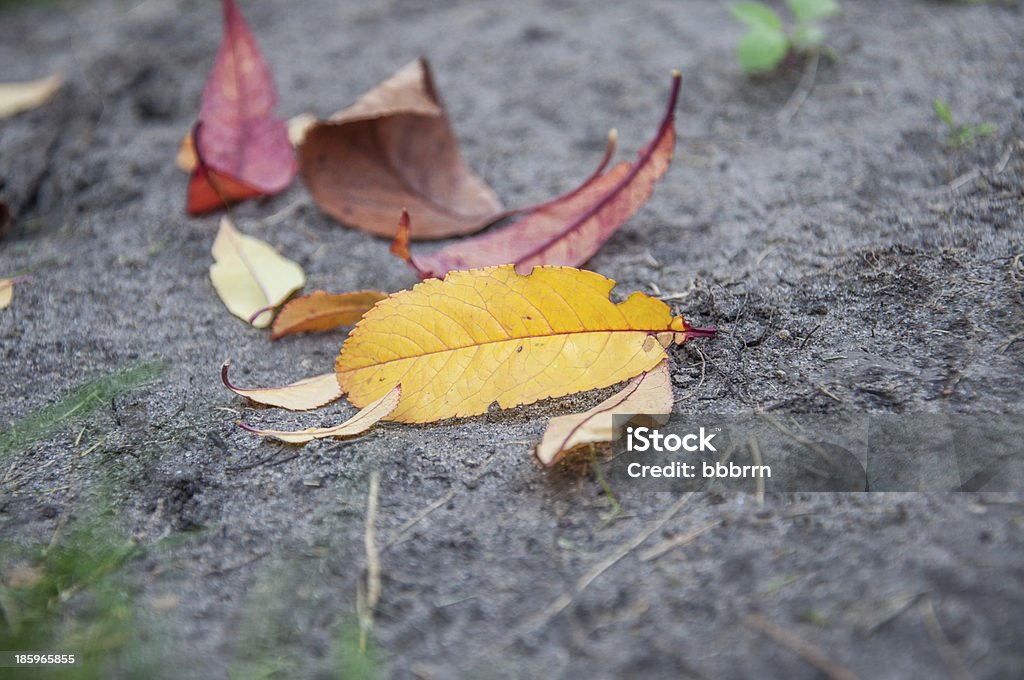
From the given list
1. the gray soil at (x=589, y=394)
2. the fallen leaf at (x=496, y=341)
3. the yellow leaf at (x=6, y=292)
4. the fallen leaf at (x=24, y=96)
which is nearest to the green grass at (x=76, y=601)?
the gray soil at (x=589, y=394)

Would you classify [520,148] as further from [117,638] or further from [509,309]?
[117,638]

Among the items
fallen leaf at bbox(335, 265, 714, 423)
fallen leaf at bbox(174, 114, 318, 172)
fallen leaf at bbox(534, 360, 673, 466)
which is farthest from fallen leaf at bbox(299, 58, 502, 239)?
fallen leaf at bbox(534, 360, 673, 466)

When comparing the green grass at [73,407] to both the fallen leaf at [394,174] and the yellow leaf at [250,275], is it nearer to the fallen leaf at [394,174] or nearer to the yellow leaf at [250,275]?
the yellow leaf at [250,275]

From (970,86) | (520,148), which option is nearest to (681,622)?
(520,148)

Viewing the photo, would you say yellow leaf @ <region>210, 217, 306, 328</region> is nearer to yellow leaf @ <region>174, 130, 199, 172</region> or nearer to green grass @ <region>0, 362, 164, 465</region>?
green grass @ <region>0, 362, 164, 465</region>

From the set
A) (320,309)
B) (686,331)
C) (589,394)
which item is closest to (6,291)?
(320,309)
